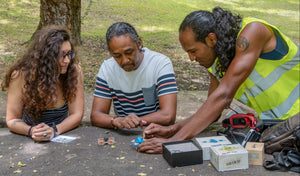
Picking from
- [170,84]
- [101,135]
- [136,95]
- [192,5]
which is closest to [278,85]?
[170,84]

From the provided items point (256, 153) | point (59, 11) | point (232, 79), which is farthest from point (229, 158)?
point (59, 11)

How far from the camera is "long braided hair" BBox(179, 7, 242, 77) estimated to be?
2.55 metres

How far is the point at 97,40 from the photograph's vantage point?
752 centimetres

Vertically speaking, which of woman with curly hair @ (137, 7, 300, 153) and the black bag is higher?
woman with curly hair @ (137, 7, 300, 153)

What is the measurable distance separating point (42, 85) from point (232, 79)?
1.66m

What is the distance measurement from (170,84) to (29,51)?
4.47 feet

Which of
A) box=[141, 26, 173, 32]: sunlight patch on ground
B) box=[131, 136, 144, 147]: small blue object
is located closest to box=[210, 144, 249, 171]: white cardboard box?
box=[131, 136, 144, 147]: small blue object

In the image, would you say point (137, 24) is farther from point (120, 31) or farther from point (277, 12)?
point (277, 12)

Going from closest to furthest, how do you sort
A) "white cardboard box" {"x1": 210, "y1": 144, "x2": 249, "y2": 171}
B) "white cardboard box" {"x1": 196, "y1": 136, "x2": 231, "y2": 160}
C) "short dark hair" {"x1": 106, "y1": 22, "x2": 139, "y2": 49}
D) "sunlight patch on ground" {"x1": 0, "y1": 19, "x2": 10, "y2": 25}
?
"white cardboard box" {"x1": 210, "y1": 144, "x2": 249, "y2": 171}
"white cardboard box" {"x1": 196, "y1": 136, "x2": 231, "y2": 160}
"short dark hair" {"x1": 106, "y1": 22, "x2": 139, "y2": 49}
"sunlight patch on ground" {"x1": 0, "y1": 19, "x2": 10, "y2": 25}

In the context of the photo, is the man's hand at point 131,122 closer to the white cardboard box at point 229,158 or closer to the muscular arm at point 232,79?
the muscular arm at point 232,79

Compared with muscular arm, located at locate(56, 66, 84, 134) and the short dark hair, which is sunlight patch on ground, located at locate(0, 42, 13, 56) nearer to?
muscular arm, located at locate(56, 66, 84, 134)

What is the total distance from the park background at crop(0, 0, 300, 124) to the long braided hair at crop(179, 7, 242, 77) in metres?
1.77

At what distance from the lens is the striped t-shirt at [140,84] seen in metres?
3.09

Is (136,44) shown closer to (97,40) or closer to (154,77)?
(154,77)
